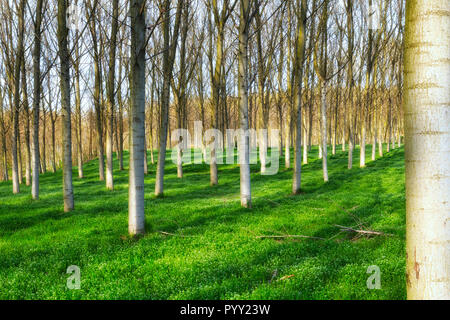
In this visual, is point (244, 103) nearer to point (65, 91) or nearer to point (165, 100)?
point (165, 100)

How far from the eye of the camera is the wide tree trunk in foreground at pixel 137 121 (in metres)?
6.06

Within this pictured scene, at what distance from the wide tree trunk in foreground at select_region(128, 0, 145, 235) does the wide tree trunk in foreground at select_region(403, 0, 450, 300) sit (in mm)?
4960

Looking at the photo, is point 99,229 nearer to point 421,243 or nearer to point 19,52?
point 421,243

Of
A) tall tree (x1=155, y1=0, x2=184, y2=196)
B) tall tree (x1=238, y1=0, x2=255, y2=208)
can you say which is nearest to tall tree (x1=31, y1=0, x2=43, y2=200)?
tall tree (x1=155, y1=0, x2=184, y2=196)

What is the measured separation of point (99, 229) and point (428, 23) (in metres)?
6.61

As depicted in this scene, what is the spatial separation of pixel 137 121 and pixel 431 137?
516 centimetres

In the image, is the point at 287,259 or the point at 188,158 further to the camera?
the point at 188,158

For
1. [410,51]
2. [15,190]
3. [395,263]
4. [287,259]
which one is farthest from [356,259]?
[15,190]

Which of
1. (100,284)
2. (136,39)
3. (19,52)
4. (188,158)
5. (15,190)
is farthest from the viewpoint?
(188,158)

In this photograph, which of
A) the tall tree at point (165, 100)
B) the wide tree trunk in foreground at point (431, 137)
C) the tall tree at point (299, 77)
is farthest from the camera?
the tall tree at point (165, 100)

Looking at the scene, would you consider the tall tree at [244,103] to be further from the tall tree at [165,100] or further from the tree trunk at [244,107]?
the tall tree at [165,100]

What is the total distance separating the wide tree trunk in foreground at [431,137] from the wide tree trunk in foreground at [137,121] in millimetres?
4960

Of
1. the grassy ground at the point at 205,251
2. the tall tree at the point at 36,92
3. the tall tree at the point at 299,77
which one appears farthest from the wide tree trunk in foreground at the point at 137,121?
the tall tree at the point at 299,77

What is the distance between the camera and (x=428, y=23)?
6.62 feet
